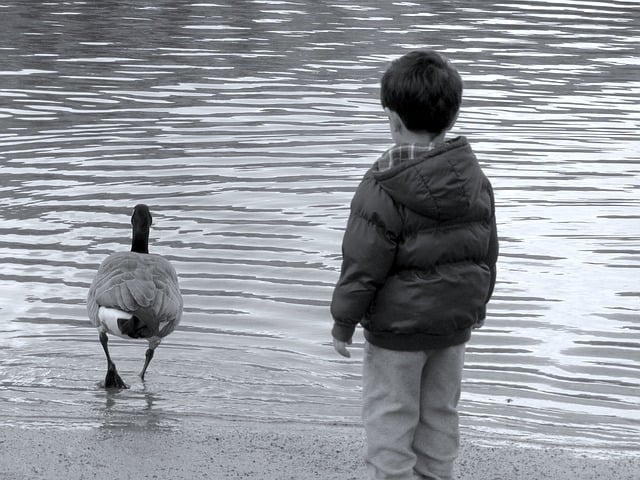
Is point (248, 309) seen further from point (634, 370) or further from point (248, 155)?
point (248, 155)

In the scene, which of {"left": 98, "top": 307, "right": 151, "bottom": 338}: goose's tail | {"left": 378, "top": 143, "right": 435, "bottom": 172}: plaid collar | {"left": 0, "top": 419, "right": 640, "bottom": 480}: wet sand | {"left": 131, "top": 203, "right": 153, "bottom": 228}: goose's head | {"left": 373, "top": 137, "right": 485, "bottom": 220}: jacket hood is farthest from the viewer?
{"left": 131, "top": 203, "right": 153, "bottom": 228}: goose's head

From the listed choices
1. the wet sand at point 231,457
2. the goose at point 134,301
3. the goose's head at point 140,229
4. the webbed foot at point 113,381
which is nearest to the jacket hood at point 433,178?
the wet sand at point 231,457

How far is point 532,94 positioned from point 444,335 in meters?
13.2

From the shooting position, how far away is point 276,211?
35.3 ft

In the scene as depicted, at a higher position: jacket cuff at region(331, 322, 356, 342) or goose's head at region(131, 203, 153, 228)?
jacket cuff at region(331, 322, 356, 342)

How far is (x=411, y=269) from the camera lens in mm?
4281

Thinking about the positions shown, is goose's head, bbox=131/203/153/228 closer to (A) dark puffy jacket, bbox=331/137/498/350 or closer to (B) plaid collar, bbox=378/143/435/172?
(A) dark puffy jacket, bbox=331/137/498/350

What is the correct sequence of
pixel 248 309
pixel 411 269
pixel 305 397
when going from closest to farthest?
pixel 411 269
pixel 305 397
pixel 248 309

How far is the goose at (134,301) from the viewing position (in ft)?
22.0

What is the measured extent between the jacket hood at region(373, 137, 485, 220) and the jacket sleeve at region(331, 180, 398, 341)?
0.26 ft

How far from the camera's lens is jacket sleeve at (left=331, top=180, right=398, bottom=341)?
13.7 feet

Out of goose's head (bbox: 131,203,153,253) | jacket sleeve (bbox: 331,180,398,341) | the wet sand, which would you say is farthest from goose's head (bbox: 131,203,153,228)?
jacket sleeve (bbox: 331,180,398,341)

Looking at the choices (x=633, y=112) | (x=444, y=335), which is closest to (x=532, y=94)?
(x=633, y=112)

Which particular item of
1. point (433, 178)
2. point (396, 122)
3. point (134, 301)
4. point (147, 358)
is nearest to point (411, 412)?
point (433, 178)
